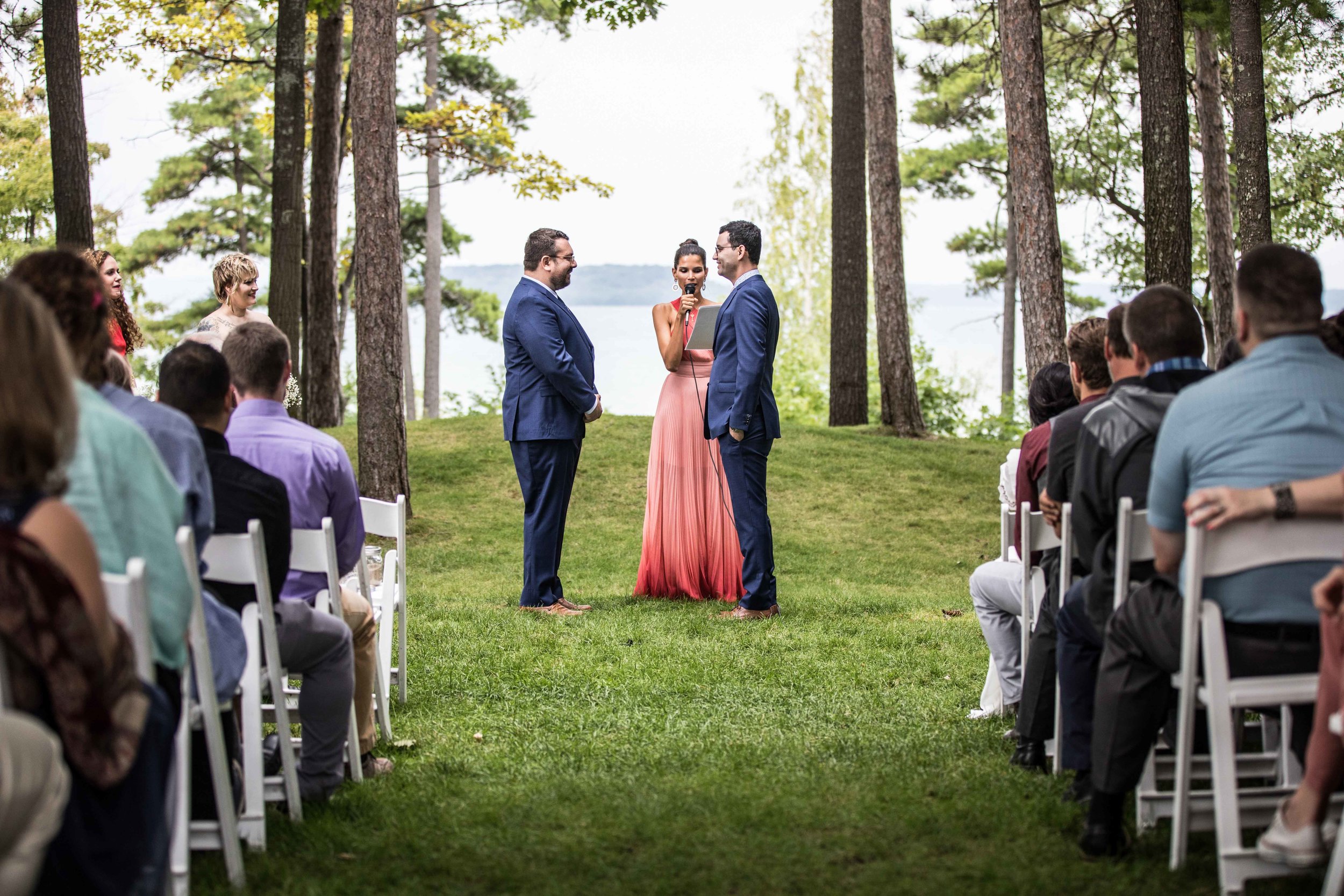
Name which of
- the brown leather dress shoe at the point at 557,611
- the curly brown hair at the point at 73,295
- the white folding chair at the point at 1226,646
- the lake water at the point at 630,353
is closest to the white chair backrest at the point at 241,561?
the curly brown hair at the point at 73,295

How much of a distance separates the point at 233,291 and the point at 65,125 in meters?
4.09

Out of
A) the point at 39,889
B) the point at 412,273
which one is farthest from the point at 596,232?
the point at 39,889

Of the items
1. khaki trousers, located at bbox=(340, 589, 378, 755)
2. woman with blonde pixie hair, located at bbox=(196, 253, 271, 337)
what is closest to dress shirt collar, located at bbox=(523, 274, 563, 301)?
woman with blonde pixie hair, located at bbox=(196, 253, 271, 337)

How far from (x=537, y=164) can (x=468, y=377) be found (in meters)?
75.6

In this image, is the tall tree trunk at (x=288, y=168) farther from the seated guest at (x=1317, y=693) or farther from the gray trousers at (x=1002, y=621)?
the seated guest at (x=1317, y=693)

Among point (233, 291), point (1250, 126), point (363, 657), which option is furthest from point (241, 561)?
point (1250, 126)

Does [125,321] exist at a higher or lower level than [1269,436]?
higher

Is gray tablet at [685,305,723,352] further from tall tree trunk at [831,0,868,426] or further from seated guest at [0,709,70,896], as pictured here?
tall tree trunk at [831,0,868,426]

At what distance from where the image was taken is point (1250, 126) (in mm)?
11344

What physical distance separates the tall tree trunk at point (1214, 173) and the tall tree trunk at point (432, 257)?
13536mm

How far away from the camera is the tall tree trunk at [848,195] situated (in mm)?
16688

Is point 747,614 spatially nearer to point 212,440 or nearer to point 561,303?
point 561,303

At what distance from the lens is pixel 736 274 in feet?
25.1

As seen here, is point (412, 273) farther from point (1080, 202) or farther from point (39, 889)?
point (39, 889)
